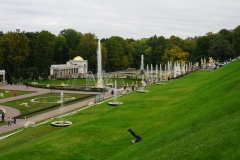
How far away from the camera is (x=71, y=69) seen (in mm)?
96125

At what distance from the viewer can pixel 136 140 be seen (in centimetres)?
1867

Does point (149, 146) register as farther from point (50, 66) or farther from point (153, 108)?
point (50, 66)

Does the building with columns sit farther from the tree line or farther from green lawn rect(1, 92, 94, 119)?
green lawn rect(1, 92, 94, 119)

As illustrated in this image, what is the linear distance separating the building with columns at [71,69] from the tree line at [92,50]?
3128mm

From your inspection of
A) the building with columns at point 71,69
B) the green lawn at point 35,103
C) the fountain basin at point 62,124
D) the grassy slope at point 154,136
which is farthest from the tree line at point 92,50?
the grassy slope at point 154,136

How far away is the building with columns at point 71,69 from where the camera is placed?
8962 centimetres

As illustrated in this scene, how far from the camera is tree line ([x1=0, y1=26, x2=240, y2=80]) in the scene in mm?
88000

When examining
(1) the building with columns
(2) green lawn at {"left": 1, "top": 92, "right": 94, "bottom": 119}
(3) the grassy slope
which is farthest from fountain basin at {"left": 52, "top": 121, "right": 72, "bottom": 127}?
(1) the building with columns

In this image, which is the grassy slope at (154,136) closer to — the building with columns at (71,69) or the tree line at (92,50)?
the tree line at (92,50)

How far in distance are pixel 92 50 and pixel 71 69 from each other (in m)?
10.3

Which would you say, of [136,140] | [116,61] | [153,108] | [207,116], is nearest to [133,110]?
[153,108]

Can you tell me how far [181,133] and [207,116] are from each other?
2013mm

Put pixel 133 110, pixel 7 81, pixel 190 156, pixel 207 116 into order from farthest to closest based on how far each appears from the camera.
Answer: pixel 7 81
pixel 133 110
pixel 207 116
pixel 190 156

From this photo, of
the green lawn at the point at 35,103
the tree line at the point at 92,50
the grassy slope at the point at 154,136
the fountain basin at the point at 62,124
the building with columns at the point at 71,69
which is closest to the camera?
the grassy slope at the point at 154,136
